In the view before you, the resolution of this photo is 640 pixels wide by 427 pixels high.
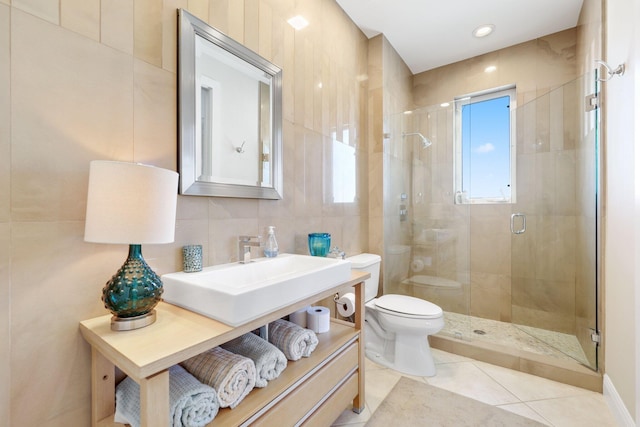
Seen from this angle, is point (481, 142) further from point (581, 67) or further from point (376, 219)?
point (376, 219)

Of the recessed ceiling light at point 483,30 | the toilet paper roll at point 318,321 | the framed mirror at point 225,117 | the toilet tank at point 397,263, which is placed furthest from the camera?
the toilet tank at point 397,263

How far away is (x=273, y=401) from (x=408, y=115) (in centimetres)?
247

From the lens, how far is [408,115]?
2.63 meters

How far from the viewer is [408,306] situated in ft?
6.56

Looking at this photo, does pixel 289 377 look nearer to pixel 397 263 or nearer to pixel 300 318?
pixel 300 318

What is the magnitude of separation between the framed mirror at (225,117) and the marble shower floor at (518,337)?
6.30ft

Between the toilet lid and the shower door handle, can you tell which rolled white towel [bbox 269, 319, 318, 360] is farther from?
the shower door handle

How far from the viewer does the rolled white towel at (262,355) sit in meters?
1.04

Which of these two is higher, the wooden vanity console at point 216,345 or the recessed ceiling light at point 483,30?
the recessed ceiling light at point 483,30

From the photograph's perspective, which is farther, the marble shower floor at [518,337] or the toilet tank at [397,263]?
the toilet tank at [397,263]

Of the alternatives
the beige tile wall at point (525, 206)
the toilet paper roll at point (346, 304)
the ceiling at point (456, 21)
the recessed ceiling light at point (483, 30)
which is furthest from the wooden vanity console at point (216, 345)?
the recessed ceiling light at point (483, 30)

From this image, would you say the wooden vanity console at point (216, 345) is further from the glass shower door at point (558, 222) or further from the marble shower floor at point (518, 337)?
the glass shower door at point (558, 222)

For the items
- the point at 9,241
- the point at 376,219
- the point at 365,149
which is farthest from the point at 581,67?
the point at 9,241

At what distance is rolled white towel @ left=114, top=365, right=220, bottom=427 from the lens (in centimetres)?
81
